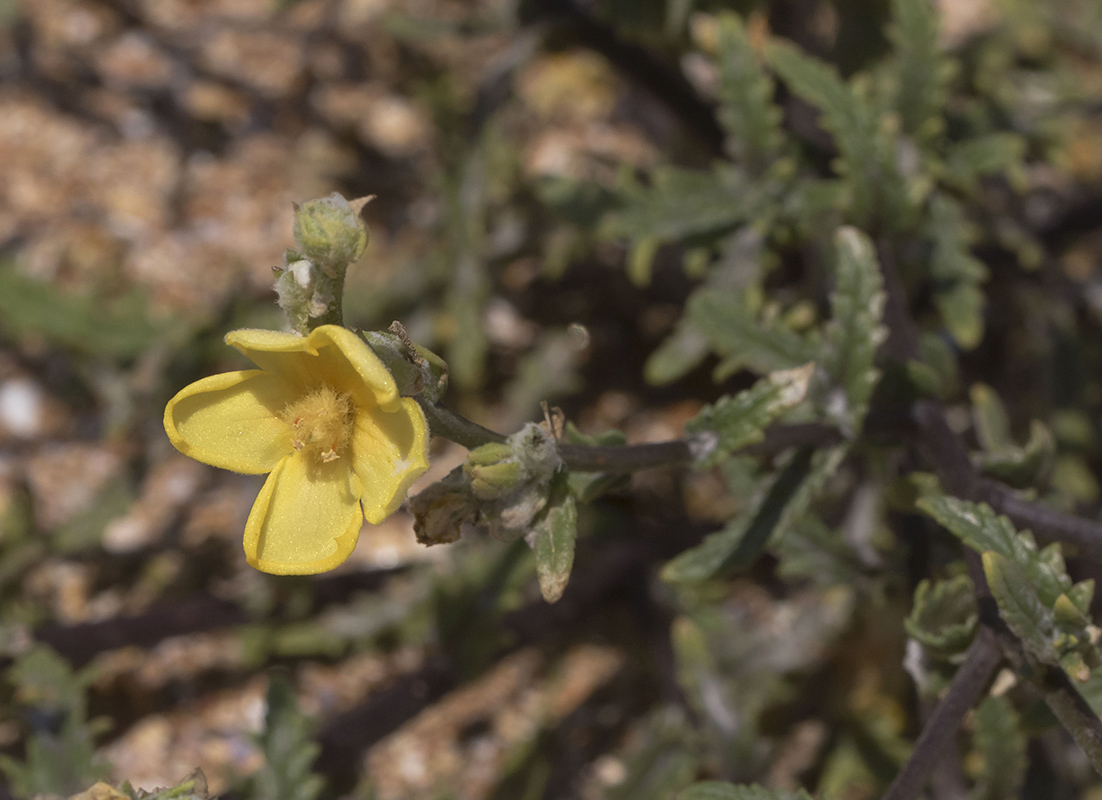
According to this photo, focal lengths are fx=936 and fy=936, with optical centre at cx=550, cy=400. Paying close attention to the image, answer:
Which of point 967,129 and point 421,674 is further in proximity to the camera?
point 967,129

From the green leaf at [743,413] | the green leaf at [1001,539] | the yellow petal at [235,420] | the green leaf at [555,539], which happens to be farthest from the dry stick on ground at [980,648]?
the yellow petal at [235,420]

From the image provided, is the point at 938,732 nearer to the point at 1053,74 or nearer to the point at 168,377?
the point at 168,377

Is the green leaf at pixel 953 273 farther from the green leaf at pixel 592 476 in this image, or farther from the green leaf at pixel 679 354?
the green leaf at pixel 592 476

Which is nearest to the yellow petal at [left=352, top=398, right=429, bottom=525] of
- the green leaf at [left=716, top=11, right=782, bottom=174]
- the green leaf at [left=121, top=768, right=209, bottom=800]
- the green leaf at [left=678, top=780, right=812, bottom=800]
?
the green leaf at [left=121, top=768, right=209, bottom=800]

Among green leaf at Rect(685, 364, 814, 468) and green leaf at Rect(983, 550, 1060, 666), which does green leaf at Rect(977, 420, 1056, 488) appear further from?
green leaf at Rect(685, 364, 814, 468)

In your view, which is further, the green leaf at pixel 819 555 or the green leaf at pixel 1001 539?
the green leaf at pixel 819 555

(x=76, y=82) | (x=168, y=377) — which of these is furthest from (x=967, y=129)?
(x=76, y=82)
